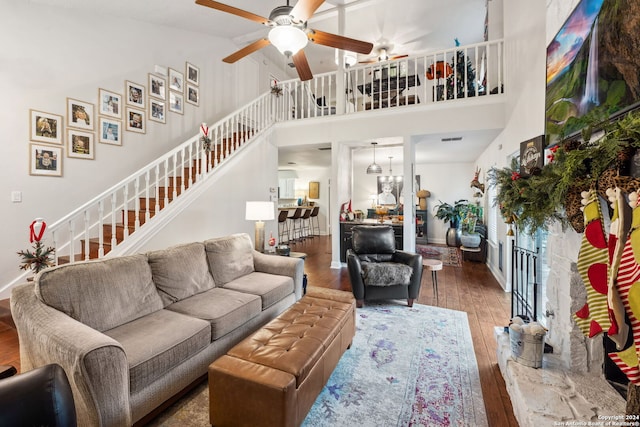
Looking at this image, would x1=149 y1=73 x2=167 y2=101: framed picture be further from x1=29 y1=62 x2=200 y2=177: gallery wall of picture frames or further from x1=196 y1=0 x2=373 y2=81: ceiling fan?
x1=196 y1=0 x2=373 y2=81: ceiling fan

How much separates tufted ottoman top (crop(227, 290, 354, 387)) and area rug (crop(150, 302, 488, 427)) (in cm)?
38

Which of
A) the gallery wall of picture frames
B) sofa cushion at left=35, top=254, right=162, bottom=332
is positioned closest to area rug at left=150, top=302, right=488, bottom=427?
sofa cushion at left=35, top=254, right=162, bottom=332

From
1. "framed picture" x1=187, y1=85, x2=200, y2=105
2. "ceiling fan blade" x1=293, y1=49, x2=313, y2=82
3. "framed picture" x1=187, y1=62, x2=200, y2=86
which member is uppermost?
"framed picture" x1=187, y1=62, x2=200, y2=86

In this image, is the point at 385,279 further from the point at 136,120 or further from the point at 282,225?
the point at 282,225

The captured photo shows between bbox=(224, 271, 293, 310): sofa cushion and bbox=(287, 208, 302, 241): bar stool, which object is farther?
bbox=(287, 208, 302, 241): bar stool

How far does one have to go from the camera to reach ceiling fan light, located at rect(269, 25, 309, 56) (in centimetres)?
231

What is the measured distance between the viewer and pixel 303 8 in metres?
2.23

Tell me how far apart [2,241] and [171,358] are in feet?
9.93

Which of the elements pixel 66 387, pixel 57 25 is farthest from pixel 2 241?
pixel 66 387

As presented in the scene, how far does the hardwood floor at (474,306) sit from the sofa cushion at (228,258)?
4.73 ft

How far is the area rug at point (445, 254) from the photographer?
18.3 feet

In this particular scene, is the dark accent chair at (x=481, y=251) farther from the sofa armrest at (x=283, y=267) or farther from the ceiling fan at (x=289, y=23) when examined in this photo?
the ceiling fan at (x=289, y=23)

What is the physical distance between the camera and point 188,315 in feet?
6.76

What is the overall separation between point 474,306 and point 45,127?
18.7ft
